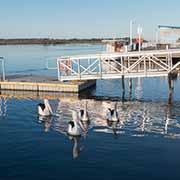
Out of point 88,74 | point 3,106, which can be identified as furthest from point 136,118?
point 88,74

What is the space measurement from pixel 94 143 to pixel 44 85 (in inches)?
816

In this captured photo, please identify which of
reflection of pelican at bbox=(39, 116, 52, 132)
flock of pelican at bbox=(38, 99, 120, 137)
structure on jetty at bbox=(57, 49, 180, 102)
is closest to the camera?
flock of pelican at bbox=(38, 99, 120, 137)

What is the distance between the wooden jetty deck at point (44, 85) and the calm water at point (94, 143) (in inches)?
186

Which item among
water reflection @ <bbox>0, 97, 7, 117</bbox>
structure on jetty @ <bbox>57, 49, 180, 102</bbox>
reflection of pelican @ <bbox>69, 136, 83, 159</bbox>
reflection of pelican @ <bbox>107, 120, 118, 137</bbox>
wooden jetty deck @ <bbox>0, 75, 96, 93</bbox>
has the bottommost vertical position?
reflection of pelican @ <bbox>69, 136, 83, 159</bbox>

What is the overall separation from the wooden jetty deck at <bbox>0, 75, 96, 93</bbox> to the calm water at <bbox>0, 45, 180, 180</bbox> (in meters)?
4.74

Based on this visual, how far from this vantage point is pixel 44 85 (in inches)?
1666

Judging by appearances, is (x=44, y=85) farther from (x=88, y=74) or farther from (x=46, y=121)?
(x=46, y=121)

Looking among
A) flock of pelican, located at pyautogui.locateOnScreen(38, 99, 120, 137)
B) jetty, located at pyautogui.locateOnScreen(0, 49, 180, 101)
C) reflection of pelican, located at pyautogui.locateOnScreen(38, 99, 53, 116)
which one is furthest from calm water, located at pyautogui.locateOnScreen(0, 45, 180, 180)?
jetty, located at pyautogui.locateOnScreen(0, 49, 180, 101)

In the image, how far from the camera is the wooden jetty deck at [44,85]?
136 ft

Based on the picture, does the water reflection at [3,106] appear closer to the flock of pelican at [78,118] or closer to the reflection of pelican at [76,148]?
the flock of pelican at [78,118]

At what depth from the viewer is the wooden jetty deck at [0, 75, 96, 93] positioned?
136 ft

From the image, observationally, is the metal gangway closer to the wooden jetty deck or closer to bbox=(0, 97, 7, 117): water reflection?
the wooden jetty deck

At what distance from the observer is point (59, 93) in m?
41.2

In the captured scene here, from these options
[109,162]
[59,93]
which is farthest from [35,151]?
[59,93]
